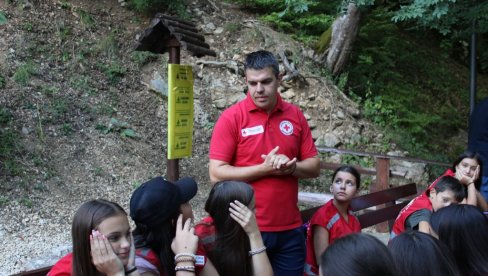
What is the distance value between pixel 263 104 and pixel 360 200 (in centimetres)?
216

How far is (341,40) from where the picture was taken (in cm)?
1134

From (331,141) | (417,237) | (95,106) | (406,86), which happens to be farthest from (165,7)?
(417,237)

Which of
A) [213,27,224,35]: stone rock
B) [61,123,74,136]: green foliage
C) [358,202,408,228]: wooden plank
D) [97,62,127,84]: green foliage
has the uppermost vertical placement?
[213,27,224,35]: stone rock

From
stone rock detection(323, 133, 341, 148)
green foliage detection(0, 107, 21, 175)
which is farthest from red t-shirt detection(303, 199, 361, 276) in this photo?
stone rock detection(323, 133, 341, 148)

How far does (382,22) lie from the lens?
1294cm

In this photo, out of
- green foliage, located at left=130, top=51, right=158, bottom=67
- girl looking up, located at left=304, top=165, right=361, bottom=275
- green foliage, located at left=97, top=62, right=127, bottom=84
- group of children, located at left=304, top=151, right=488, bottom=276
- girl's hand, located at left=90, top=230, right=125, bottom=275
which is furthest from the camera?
green foliage, located at left=130, top=51, right=158, bottom=67

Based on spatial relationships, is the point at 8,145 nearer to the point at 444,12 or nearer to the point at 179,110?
the point at 179,110

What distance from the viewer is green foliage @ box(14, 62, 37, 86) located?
8.41 metres

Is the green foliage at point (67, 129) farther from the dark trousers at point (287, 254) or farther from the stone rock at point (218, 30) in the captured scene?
the dark trousers at point (287, 254)

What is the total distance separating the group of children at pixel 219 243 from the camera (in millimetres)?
1874

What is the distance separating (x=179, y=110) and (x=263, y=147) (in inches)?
88.9

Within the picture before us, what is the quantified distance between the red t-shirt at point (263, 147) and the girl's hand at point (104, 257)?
108 cm

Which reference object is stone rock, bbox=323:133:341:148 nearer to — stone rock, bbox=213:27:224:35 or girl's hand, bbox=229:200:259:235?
stone rock, bbox=213:27:224:35

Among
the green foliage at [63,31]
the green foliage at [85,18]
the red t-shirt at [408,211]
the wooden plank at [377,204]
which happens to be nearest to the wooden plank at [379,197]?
the wooden plank at [377,204]
